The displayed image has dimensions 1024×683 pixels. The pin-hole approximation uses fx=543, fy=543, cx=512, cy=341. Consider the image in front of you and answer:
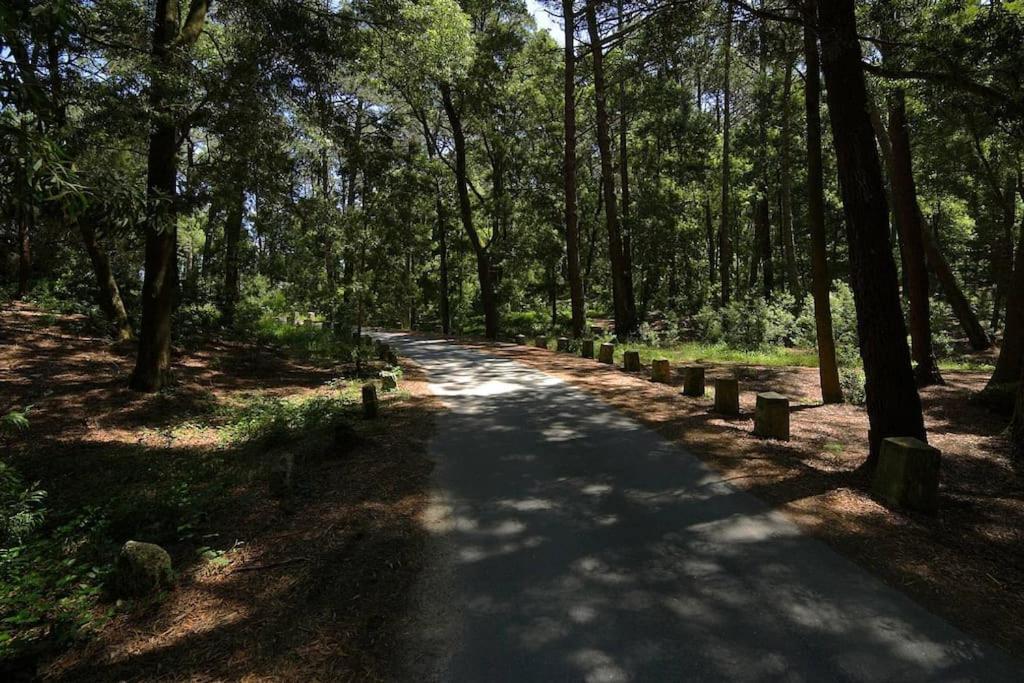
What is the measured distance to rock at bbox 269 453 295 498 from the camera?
18.8ft

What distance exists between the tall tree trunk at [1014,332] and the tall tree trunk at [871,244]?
19.1 ft

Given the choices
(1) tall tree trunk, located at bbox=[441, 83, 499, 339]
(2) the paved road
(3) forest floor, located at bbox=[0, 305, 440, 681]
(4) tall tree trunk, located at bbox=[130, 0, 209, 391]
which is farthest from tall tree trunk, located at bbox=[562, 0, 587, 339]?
(2) the paved road

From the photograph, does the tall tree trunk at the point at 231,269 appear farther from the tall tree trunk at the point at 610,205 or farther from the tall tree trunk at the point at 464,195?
the tall tree trunk at the point at 610,205

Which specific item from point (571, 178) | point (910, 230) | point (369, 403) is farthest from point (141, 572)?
point (571, 178)

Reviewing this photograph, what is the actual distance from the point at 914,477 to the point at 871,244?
2.42 meters

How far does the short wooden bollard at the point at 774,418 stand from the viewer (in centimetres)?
702

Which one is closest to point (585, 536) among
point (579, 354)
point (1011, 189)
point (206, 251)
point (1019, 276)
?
point (1019, 276)

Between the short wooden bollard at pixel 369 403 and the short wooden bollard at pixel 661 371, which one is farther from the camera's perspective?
the short wooden bollard at pixel 661 371

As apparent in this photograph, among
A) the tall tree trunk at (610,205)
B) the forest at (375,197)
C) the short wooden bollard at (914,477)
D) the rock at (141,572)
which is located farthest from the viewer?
the tall tree trunk at (610,205)

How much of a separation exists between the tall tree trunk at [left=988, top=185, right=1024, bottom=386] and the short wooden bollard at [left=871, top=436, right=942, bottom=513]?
6.62 m

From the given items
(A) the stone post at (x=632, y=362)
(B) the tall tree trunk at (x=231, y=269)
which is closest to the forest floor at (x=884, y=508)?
(A) the stone post at (x=632, y=362)

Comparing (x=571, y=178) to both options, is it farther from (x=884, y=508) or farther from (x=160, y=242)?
(x=884, y=508)

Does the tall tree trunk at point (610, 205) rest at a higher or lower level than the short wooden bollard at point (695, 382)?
higher

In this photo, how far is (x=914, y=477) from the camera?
4.90 metres
